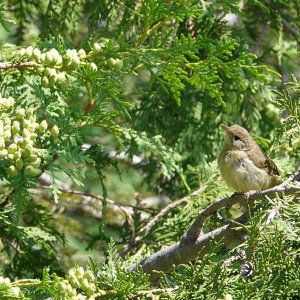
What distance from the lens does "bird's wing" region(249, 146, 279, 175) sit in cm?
414

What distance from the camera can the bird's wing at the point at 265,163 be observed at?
4.14 meters

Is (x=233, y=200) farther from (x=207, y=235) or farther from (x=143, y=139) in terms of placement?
(x=143, y=139)

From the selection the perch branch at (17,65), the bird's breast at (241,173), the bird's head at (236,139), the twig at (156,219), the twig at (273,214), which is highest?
the perch branch at (17,65)

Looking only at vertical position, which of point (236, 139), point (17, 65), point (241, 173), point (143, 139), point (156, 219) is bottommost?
point (156, 219)

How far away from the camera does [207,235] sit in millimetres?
3041

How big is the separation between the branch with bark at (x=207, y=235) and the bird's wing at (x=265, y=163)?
39.7 inches

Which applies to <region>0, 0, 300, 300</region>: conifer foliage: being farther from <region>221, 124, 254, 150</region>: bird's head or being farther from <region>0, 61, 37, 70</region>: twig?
<region>221, 124, 254, 150</region>: bird's head

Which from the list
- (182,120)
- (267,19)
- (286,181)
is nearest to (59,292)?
(286,181)

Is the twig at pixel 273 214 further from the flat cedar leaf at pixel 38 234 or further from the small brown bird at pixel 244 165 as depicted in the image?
the flat cedar leaf at pixel 38 234

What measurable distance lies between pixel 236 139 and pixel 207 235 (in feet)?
4.88

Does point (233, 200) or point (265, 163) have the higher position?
point (233, 200)

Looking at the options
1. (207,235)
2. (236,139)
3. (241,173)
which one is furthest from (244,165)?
(207,235)

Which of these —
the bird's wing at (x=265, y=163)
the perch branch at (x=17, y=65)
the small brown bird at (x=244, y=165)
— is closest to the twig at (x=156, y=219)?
the small brown bird at (x=244, y=165)

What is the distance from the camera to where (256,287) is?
251cm
